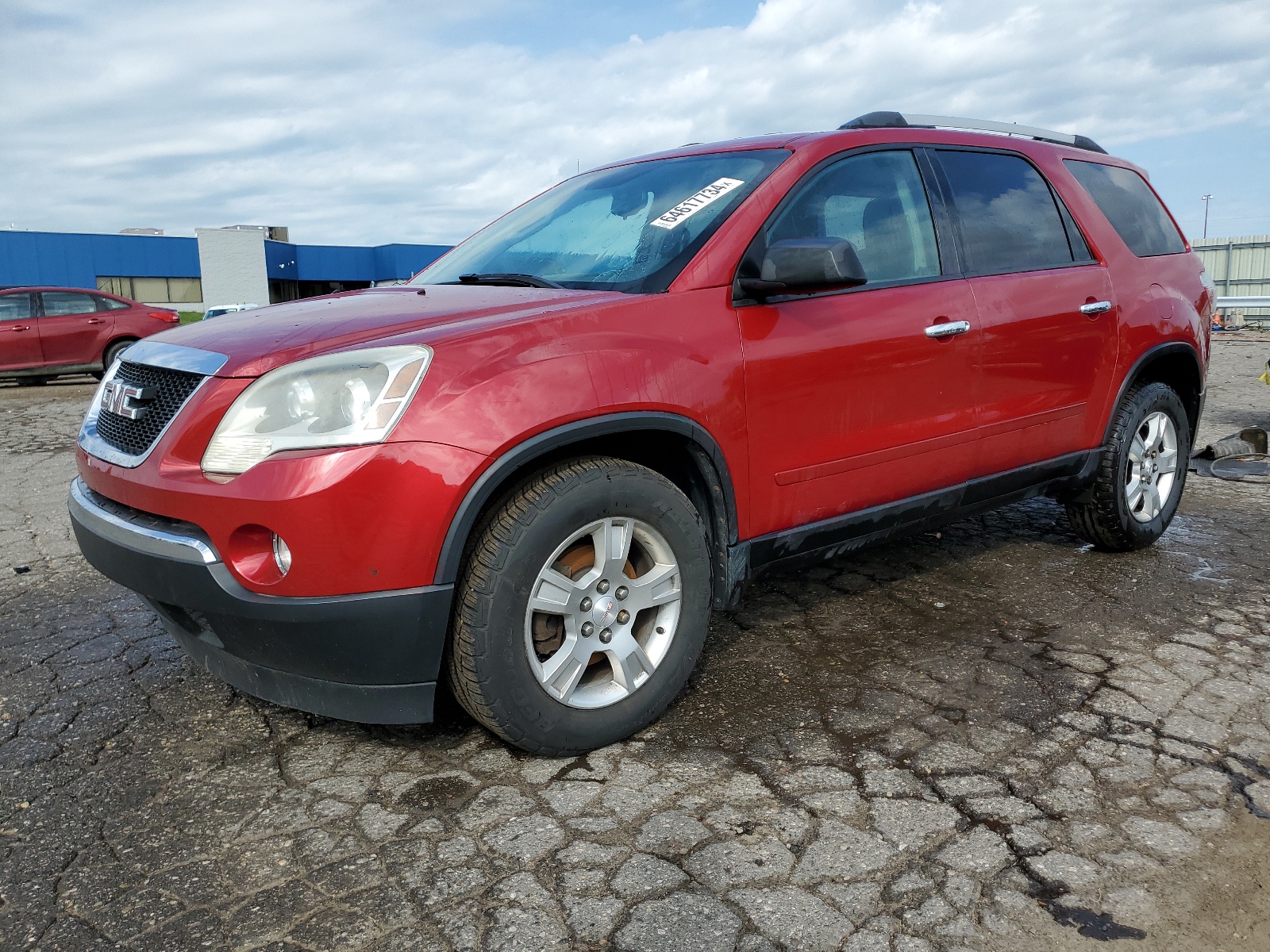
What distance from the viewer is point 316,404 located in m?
2.49

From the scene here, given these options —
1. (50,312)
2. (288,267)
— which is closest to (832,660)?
(50,312)

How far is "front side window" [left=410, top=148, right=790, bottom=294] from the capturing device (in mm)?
3182

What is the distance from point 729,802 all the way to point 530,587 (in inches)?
29.8

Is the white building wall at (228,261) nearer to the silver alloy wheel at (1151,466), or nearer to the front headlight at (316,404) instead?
the silver alloy wheel at (1151,466)

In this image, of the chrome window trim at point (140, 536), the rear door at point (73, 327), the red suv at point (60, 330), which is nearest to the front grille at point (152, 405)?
the chrome window trim at point (140, 536)

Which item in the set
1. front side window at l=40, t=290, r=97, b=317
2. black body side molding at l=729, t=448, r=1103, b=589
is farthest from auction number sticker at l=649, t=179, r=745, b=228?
front side window at l=40, t=290, r=97, b=317

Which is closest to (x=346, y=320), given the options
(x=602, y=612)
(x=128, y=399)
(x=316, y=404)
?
(x=316, y=404)

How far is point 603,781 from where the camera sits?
275cm

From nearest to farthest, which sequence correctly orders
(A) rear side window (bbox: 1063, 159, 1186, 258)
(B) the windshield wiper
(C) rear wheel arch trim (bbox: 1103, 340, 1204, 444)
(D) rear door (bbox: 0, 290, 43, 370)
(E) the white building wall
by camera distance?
1. (B) the windshield wiper
2. (C) rear wheel arch trim (bbox: 1103, 340, 1204, 444)
3. (A) rear side window (bbox: 1063, 159, 1186, 258)
4. (D) rear door (bbox: 0, 290, 43, 370)
5. (E) the white building wall

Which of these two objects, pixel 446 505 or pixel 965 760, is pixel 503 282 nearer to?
pixel 446 505

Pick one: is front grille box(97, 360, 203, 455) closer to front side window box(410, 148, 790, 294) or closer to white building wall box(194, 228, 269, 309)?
front side window box(410, 148, 790, 294)

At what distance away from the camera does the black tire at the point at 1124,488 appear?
4.51 m

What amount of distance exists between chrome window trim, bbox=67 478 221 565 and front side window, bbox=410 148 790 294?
137 centimetres

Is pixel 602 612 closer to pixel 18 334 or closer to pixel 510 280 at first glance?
pixel 510 280
